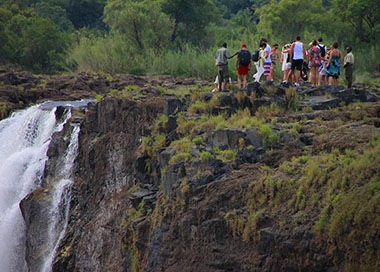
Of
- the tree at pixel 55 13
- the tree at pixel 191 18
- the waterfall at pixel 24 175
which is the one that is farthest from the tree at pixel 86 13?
the waterfall at pixel 24 175

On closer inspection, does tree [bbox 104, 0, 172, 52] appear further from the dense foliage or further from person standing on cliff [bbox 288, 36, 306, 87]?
person standing on cliff [bbox 288, 36, 306, 87]

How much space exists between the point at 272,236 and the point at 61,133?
1356 cm

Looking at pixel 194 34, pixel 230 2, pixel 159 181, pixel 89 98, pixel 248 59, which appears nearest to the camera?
pixel 159 181

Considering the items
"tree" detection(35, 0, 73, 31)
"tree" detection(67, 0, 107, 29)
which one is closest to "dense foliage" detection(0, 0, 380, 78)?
"tree" detection(35, 0, 73, 31)

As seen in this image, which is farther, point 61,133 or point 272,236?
point 61,133

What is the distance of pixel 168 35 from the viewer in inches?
2060

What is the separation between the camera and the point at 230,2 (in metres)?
91.5

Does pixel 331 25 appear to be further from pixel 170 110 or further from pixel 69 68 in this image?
pixel 170 110

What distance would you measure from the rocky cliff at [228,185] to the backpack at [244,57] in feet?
6.23

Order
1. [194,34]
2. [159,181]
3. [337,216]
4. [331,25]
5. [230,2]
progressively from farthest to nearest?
1. [230,2]
2. [194,34]
3. [331,25]
4. [159,181]
5. [337,216]

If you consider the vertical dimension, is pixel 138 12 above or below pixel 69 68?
above

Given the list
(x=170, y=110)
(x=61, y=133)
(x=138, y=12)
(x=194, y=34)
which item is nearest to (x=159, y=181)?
(x=170, y=110)

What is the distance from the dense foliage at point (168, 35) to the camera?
45.8 meters

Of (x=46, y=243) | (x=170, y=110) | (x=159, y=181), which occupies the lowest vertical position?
(x=46, y=243)
